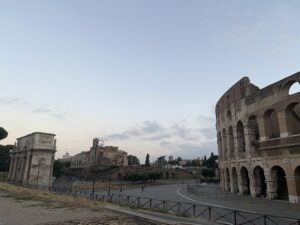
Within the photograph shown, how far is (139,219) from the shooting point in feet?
46.5

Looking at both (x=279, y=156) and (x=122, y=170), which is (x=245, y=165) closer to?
(x=279, y=156)

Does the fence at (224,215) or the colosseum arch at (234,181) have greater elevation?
the colosseum arch at (234,181)

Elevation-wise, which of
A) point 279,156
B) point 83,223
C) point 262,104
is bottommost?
point 83,223

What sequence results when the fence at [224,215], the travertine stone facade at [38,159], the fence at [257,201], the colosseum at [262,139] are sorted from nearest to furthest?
1. the fence at [224,215]
2. the fence at [257,201]
3. the colosseum at [262,139]
4. the travertine stone facade at [38,159]

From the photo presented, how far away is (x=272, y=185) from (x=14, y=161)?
201 feet

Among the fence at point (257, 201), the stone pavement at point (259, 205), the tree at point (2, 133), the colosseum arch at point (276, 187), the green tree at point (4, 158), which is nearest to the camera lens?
the stone pavement at point (259, 205)

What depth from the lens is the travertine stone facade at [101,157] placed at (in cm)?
10940

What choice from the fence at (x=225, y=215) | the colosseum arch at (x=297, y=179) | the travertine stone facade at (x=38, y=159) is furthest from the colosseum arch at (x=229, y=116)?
the travertine stone facade at (x=38, y=159)

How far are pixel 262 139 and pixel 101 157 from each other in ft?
297

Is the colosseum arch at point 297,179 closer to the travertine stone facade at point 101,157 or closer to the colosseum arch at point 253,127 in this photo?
the colosseum arch at point 253,127

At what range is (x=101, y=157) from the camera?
110875mm

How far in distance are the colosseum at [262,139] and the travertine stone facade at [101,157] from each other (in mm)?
73031

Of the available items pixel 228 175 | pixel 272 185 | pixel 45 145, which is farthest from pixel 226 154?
pixel 45 145

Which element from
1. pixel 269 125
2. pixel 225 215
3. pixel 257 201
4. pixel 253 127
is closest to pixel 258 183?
pixel 257 201
